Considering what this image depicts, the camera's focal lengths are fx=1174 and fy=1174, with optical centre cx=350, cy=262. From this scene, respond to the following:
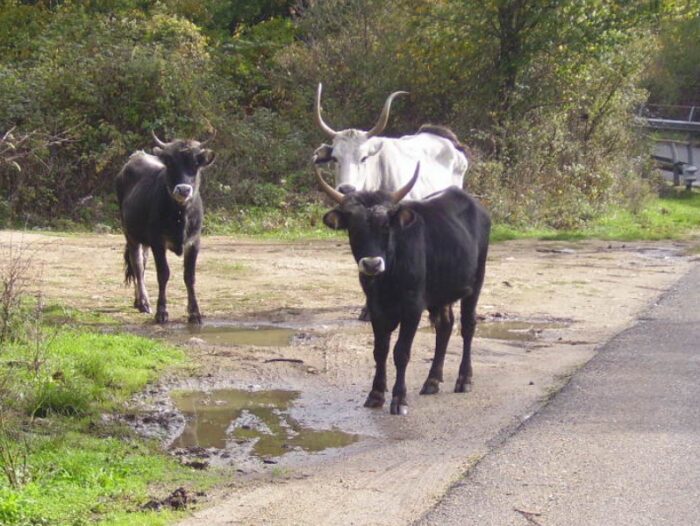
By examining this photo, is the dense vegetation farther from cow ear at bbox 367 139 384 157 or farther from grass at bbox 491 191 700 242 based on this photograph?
cow ear at bbox 367 139 384 157

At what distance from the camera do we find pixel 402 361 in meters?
8.56

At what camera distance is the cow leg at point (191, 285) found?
1196 cm

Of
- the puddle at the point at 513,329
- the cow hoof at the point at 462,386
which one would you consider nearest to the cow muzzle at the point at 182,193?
the puddle at the point at 513,329

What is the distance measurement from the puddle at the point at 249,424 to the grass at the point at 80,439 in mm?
449

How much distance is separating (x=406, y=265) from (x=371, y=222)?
0.46m

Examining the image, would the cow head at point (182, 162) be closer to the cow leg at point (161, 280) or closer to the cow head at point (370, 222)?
the cow leg at point (161, 280)

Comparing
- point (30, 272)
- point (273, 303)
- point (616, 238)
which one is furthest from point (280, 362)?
point (616, 238)

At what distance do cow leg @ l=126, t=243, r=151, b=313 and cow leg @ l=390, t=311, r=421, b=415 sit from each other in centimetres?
480

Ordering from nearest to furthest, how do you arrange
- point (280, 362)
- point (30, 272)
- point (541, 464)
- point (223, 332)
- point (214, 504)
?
1. point (214, 504)
2. point (541, 464)
3. point (280, 362)
4. point (223, 332)
5. point (30, 272)

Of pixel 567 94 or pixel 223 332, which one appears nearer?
pixel 223 332

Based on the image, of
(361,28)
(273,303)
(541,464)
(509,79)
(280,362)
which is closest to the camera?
(541,464)

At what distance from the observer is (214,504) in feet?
21.1

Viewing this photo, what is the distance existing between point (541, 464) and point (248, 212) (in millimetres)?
15347

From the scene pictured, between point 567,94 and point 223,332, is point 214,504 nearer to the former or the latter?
point 223,332
